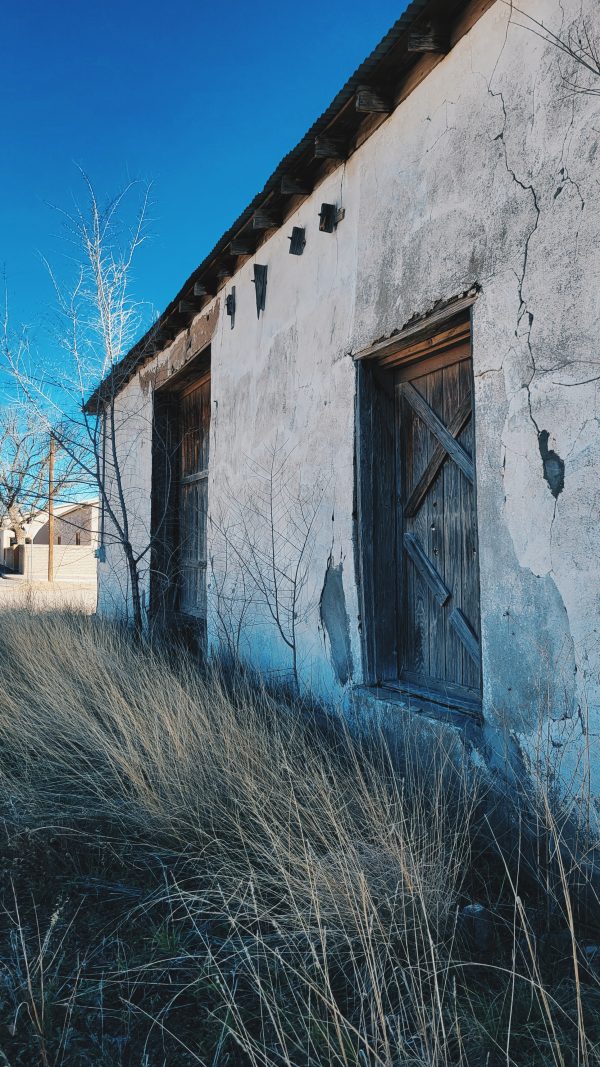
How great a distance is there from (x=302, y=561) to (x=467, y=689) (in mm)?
1638

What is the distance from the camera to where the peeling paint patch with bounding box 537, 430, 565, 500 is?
2.77m

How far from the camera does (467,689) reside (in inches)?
141

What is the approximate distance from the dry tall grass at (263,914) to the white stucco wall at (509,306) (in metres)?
0.63

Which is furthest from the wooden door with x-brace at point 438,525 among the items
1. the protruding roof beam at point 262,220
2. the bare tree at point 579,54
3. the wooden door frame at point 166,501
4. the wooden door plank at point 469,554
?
the wooden door frame at point 166,501

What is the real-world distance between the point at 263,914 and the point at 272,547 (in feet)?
10.7

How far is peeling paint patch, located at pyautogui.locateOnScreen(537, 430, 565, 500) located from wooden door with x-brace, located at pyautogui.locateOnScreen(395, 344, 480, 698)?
69 cm

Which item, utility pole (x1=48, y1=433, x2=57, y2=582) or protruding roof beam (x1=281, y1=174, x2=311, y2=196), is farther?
utility pole (x1=48, y1=433, x2=57, y2=582)

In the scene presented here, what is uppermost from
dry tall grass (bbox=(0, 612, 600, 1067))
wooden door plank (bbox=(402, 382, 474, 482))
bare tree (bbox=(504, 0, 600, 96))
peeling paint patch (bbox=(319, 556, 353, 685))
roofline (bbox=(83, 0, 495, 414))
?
roofline (bbox=(83, 0, 495, 414))

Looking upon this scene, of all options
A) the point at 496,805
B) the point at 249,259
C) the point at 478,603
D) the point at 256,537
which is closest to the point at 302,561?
the point at 256,537

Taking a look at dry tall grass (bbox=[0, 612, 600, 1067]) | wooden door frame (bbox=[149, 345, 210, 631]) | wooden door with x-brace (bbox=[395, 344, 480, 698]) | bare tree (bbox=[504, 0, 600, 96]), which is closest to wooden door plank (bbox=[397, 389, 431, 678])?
wooden door with x-brace (bbox=[395, 344, 480, 698])

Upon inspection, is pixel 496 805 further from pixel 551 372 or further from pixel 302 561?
pixel 302 561

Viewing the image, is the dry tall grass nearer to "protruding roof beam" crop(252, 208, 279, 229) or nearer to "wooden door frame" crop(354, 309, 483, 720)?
"wooden door frame" crop(354, 309, 483, 720)

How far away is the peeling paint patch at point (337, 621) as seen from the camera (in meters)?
4.30

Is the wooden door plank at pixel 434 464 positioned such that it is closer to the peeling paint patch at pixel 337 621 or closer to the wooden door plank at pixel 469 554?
the wooden door plank at pixel 469 554
